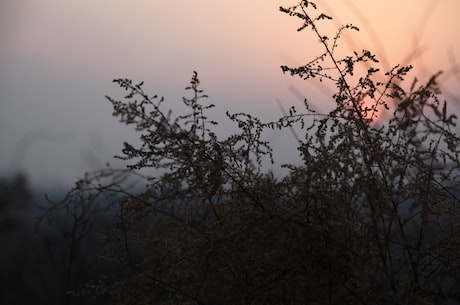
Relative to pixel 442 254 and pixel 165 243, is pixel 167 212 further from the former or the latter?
pixel 442 254

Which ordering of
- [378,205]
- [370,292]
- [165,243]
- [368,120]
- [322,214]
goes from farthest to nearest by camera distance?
[165,243] < [368,120] < [370,292] < [322,214] < [378,205]

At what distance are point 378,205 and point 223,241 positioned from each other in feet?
1.91

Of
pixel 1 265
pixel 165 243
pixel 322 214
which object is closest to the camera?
pixel 322 214

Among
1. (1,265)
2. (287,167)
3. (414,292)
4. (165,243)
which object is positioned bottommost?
(414,292)

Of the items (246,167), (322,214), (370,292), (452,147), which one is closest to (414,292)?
(370,292)

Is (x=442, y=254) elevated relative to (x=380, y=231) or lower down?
lower down

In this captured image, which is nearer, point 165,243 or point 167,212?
point 167,212

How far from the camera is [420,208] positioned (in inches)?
71.8

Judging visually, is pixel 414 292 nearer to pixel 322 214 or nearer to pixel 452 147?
pixel 322 214

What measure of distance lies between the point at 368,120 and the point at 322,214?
49 cm

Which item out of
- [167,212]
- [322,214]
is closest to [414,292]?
[322,214]

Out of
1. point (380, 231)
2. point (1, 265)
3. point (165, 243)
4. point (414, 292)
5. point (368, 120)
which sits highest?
point (1, 265)

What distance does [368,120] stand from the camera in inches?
76.1

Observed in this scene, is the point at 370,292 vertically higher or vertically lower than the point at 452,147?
lower
